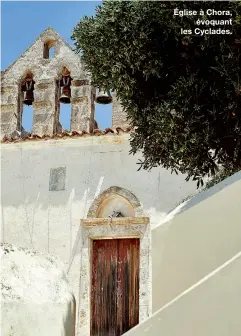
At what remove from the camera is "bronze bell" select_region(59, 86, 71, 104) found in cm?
1342

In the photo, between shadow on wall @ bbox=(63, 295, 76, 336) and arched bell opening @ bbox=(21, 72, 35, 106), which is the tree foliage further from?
arched bell opening @ bbox=(21, 72, 35, 106)

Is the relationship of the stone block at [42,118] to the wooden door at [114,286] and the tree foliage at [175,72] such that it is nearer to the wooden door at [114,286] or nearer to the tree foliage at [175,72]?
the wooden door at [114,286]

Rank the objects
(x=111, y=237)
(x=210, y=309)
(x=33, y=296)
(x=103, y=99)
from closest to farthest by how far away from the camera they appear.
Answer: (x=210, y=309), (x=33, y=296), (x=111, y=237), (x=103, y=99)

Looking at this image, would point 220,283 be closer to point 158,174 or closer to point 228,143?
point 228,143

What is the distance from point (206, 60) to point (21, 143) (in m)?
7.35

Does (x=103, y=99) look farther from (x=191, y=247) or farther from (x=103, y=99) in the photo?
(x=191, y=247)

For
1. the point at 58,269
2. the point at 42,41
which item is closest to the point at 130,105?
the point at 58,269

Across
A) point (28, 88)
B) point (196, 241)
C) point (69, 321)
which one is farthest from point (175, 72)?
point (28, 88)

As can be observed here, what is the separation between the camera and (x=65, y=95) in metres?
13.5

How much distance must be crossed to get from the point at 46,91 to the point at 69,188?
2318mm

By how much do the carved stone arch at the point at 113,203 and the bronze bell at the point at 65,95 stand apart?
2.40 metres

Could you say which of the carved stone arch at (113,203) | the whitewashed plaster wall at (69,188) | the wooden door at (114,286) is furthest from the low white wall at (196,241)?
the carved stone arch at (113,203)

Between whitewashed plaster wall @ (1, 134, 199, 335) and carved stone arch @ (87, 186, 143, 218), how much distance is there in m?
0.10

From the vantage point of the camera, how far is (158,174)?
12.2 metres
